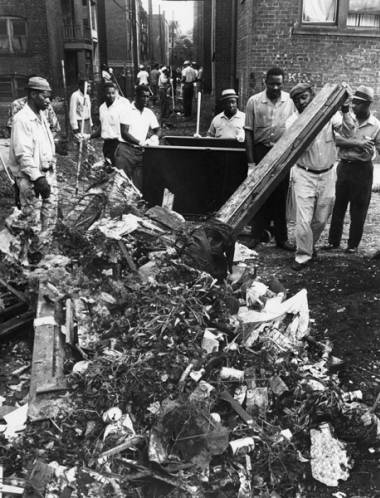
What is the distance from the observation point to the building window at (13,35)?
22.1 m

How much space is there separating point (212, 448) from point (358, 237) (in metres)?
4.42

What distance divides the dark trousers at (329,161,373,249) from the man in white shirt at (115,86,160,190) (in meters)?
3.04

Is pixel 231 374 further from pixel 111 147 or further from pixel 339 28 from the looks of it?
pixel 339 28

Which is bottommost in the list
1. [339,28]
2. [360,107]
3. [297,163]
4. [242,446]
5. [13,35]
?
[242,446]

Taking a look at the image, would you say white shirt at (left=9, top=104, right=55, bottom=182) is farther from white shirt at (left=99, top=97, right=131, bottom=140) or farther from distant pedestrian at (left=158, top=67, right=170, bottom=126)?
distant pedestrian at (left=158, top=67, right=170, bottom=126)

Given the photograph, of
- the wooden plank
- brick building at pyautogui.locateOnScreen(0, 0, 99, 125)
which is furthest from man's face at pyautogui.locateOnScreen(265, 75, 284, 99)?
brick building at pyautogui.locateOnScreen(0, 0, 99, 125)

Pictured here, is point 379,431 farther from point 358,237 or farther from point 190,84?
point 190,84

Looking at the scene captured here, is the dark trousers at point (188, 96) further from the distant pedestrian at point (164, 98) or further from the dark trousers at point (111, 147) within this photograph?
the dark trousers at point (111, 147)

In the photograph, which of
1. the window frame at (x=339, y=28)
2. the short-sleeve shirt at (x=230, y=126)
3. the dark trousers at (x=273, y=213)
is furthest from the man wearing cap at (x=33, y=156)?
the window frame at (x=339, y=28)

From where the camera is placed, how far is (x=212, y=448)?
3096 millimetres

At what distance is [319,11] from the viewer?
35.2 feet

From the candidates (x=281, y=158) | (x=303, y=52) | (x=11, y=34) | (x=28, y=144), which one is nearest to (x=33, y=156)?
(x=28, y=144)

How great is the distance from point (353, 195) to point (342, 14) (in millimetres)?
6016

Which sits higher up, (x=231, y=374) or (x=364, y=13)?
(x=364, y=13)
